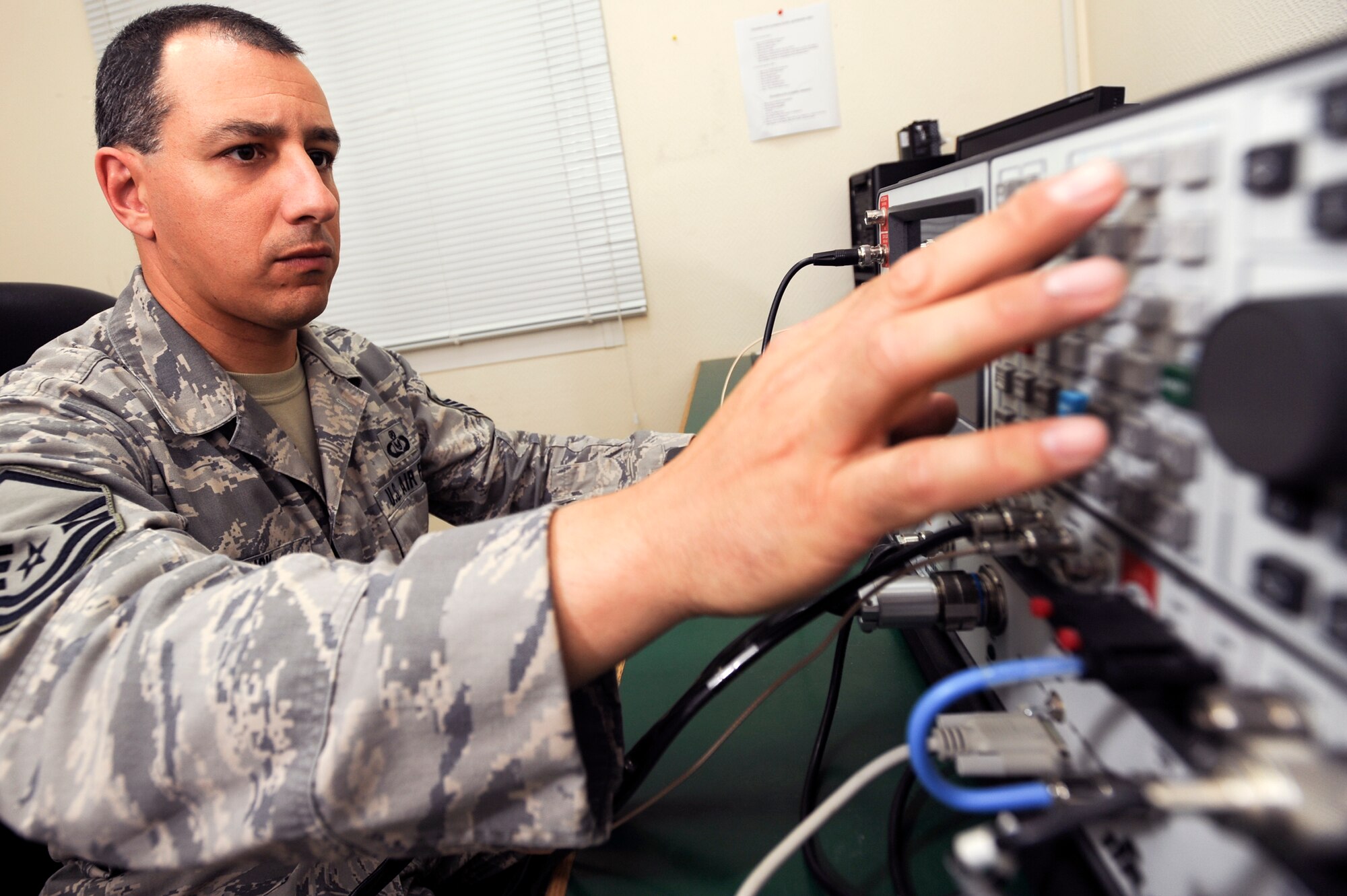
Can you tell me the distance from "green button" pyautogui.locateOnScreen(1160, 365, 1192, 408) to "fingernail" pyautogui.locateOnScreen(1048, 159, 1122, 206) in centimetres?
7

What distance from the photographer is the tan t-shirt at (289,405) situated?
91 cm

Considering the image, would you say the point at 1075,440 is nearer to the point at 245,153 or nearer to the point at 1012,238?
the point at 1012,238

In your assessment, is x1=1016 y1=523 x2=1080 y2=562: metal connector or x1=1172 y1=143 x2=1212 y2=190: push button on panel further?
x1=1016 y1=523 x2=1080 y2=562: metal connector

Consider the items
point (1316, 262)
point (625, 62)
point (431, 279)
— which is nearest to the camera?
point (1316, 262)

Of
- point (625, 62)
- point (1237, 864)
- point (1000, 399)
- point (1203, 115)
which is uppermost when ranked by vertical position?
point (625, 62)

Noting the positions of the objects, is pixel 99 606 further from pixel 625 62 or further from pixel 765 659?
pixel 625 62

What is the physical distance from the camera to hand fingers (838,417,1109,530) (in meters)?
0.24

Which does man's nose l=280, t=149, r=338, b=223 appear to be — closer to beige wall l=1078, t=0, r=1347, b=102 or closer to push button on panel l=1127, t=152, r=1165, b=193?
push button on panel l=1127, t=152, r=1165, b=193

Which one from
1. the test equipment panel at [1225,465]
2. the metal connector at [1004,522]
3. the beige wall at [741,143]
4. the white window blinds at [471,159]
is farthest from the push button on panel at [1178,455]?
the white window blinds at [471,159]

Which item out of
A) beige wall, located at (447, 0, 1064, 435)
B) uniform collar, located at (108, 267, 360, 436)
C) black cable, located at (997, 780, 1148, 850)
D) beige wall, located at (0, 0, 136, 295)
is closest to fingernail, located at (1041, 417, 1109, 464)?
black cable, located at (997, 780, 1148, 850)

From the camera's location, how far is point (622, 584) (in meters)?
0.33

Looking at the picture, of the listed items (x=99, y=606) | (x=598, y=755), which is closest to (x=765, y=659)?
(x=598, y=755)

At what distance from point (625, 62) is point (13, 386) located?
159cm

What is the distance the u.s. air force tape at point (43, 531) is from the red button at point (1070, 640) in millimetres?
518
